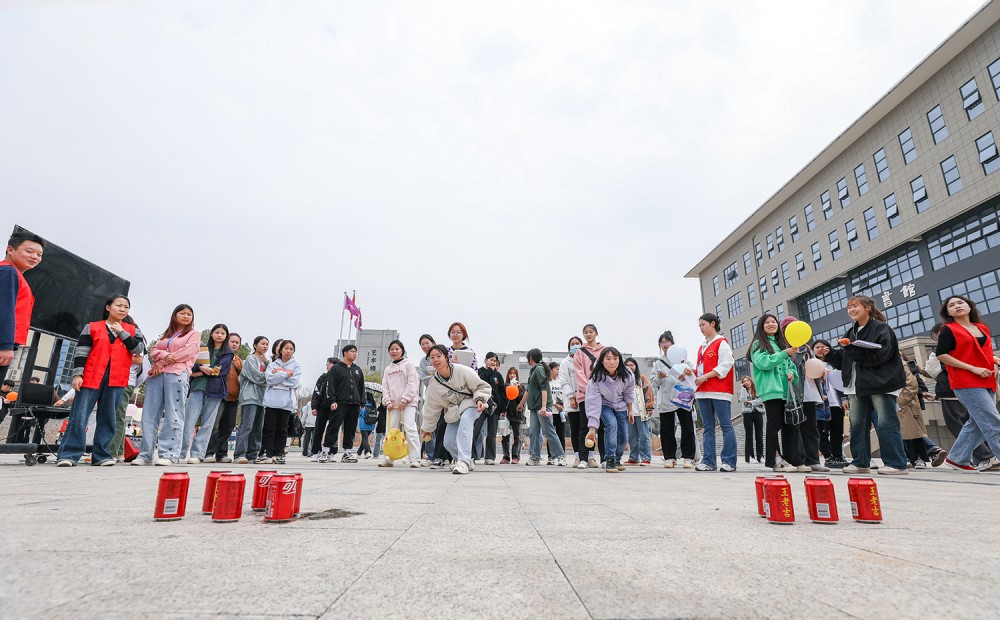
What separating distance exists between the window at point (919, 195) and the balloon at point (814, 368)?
2990 cm

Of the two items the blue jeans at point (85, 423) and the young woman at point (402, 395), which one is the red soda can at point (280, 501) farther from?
the young woman at point (402, 395)

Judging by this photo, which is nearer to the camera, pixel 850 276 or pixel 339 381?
pixel 339 381

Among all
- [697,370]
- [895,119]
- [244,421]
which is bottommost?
[244,421]

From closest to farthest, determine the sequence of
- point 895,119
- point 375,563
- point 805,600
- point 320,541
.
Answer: point 805,600 → point 375,563 → point 320,541 → point 895,119

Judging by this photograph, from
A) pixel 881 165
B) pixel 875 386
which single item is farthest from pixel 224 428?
pixel 881 165

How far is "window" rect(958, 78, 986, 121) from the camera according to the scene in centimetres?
2572

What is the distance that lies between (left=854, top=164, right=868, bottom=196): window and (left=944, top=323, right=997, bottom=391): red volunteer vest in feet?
112

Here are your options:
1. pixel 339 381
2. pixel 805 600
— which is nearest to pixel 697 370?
pixel 339 381

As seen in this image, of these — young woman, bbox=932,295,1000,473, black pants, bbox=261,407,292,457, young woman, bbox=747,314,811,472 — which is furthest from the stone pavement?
black pants, bbox=261,407,292,457

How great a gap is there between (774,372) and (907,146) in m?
33.2

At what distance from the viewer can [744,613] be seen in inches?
44.1

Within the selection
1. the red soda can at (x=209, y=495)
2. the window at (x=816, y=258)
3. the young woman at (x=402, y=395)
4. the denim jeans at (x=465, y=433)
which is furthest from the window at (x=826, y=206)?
the red soda can at (x=209, y=495)

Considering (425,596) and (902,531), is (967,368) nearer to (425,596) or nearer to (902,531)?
(902,531)

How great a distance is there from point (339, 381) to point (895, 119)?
37239 millimetres
